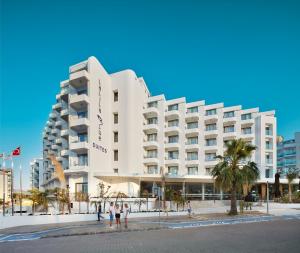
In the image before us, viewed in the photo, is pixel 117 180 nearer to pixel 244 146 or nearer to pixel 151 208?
pixel 151 208

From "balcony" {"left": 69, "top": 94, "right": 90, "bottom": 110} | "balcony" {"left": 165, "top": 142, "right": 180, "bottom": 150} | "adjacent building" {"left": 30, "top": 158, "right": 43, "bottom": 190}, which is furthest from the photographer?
"adjacent building" {"left": 30, "top": 158, "right": 43, "bottom": 190}

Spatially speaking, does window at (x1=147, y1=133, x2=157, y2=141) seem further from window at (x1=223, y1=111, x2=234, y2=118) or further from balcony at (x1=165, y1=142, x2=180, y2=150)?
window at (x1=223, y1=111, x2=234, y2=118)

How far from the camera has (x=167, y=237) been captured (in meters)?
18.8

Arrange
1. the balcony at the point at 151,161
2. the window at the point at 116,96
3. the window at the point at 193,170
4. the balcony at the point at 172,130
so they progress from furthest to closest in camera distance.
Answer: the balcony at the point at 172,130, the window at the point at 193,170, the balcony at the point at 151,161, the window at the point at 116,96

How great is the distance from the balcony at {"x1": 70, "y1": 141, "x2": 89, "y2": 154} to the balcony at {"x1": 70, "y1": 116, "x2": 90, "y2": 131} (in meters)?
2.69

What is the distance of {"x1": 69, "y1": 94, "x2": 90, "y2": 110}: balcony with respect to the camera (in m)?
50.2

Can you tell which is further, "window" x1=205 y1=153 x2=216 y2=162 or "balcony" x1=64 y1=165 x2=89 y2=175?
"window" x1=205 y1=153 x2=216 y2=162

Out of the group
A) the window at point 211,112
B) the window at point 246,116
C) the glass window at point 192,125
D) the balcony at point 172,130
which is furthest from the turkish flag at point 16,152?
the window at point 246,116

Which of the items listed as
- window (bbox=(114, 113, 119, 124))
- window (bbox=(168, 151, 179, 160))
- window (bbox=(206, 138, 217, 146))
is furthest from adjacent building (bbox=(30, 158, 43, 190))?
window (bbox=(206, 138, 217, 146))

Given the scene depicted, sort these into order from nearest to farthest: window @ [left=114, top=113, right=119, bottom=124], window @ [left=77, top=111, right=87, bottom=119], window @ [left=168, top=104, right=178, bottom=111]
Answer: window @ [left=77, top=111, right=87, bottom=119] < window @ [left=114, top=113, right=119, bottom=124] < window @ [left=168, top=104, right=178, bottom=111]

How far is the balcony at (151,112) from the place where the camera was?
65.2 m

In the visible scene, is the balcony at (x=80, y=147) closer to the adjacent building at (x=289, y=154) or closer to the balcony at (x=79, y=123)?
the balcony at (x=79, y=123)

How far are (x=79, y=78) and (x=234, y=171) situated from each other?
29.7 m

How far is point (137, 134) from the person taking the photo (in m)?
61.7
